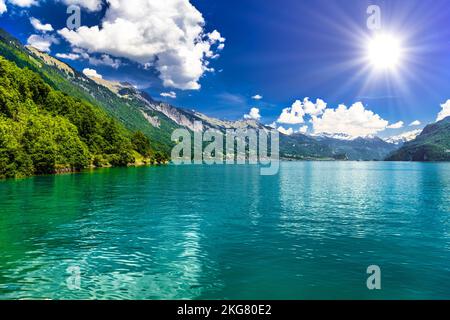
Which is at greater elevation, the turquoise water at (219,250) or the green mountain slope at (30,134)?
the green mountain slope at (30,134)

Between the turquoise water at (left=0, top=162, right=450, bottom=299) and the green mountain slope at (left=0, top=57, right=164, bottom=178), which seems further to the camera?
the green mountain slope at (left=0, top=57, right=164, bottom=178)

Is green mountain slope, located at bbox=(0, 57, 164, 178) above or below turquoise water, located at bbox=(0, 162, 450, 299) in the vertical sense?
above

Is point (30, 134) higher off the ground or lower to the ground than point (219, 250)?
higher

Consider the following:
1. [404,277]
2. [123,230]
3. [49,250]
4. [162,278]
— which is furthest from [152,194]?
[404,277]

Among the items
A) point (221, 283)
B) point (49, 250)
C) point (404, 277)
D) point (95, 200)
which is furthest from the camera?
point (95, 200)

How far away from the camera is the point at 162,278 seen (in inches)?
1019

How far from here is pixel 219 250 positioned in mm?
34219

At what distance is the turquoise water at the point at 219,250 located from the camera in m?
23.9

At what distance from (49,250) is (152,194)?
4816 centimetres

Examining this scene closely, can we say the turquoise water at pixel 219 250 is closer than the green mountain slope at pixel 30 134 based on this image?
Yes

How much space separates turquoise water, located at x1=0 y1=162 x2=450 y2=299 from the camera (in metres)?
23.9

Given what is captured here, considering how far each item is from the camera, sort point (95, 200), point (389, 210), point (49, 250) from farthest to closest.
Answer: point (95, 200)
point (389, 210)
point (49, 250)

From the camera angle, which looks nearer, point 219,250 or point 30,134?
point 219,250
